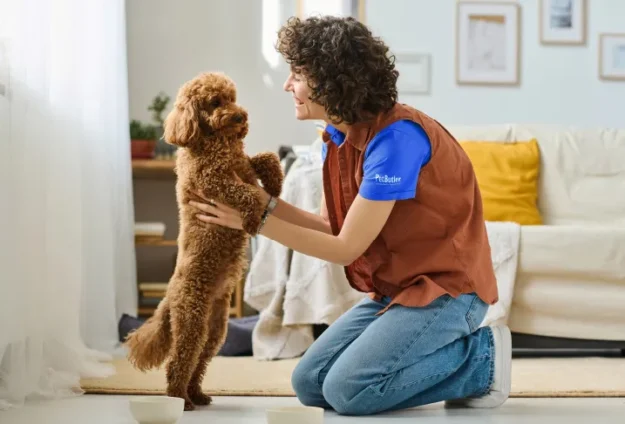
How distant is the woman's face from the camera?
2020 mm

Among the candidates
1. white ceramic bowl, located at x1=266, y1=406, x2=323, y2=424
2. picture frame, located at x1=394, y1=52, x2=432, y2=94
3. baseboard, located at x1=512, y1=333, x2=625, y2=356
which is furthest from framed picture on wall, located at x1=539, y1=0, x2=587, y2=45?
white ceramic bowl, located at x1=266, y1=406, x2=323, y2=424

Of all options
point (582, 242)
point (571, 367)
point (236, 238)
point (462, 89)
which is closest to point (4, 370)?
point (236, 238)

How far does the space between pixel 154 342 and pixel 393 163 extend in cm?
67

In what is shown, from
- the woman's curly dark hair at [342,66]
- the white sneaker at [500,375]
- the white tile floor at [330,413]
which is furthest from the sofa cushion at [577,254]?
the woman's curly dark hair at [342,66]

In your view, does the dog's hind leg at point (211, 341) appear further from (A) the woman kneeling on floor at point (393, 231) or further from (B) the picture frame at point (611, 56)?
(B) the picture frame at point (611, 56)

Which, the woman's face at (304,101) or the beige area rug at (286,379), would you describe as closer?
the woman's face at (304,101)

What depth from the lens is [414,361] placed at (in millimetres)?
2012

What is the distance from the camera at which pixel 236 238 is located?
205 cm

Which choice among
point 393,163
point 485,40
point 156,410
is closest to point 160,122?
point 485,40

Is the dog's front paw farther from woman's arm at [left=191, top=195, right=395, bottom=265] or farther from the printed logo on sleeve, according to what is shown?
the printed logo on sleeve

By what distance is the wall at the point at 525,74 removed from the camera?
14.9ft

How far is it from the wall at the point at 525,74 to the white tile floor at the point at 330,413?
2.48 m

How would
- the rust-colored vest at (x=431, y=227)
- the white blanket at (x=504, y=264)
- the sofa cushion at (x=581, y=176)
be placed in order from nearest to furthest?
the rust-colored vest at (x=431, y=227) < the white blanket at (x=504, y=264) < the sofa cushion at (x=581, y=176)

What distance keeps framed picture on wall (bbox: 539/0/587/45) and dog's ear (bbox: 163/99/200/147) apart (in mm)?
3017
